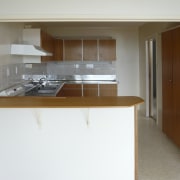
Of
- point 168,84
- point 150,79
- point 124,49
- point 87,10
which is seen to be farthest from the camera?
point 124,49

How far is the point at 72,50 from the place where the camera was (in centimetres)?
772

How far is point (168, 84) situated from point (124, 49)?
127 inches

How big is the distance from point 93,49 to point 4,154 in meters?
5.01

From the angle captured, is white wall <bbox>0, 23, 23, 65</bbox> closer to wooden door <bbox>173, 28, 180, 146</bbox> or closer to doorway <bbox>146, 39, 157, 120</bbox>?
wooden door <bbox>173, 28, 180, 146</bbox>

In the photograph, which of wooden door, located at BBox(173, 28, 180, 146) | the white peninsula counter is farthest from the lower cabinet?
the white peninsula counter

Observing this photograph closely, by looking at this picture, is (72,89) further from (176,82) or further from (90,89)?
(176,82)

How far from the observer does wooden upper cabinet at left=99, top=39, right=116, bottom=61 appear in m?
7.70

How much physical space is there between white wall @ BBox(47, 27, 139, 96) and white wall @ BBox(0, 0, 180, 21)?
16.4 feet

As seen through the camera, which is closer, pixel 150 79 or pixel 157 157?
pixel 157 157

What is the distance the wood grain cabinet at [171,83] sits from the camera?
15.2 ft

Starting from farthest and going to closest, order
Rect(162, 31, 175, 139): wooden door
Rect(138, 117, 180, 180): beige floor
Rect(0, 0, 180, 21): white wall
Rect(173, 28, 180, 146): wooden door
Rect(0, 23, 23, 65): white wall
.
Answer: Rect(162, 31, 175, 139): wooden door, Rect(173, 28, 180, 146): wooden door, Rect(0, 23, 23, 65): white wall, Rect(138, 117, 180, 180): beige floor, Rect(0, 0, 180, 21): white wall

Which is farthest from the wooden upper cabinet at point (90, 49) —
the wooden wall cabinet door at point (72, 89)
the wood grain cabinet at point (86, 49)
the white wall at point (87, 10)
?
the white wall at point (87, 10)

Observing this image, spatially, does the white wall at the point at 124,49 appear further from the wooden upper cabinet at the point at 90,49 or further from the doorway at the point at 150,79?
the doorway at the point at 150,79

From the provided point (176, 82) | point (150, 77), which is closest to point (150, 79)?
point (150, 77)
